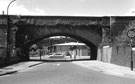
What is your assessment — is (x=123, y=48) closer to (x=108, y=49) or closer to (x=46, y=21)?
(x=108, y=49)

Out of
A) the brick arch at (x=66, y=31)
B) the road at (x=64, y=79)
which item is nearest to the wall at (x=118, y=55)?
the brick arch at (x=66, y=31)

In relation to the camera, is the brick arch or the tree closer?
the tree

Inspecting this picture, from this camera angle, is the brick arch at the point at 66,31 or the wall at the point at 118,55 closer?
the wall at the point at 118,55

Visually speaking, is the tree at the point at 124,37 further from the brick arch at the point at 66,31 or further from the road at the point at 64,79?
the road at the point at 64,79

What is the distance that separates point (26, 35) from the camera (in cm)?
4012

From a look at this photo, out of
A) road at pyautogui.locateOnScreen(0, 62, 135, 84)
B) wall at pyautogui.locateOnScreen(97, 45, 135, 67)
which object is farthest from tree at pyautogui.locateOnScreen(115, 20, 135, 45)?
road at pyautogui.locateOnScreen(0, 62, 135, 84)

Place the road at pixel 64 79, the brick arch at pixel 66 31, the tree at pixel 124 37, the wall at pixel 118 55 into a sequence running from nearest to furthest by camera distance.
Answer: the road at pixel 64 79 < the wall at pixel 118 55 < the tree at pixel 124 37 < the brick arch at pixel 66 31

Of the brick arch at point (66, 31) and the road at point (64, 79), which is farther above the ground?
the brick arch at point (66, 31)

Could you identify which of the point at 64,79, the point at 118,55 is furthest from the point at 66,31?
the point at 64,79

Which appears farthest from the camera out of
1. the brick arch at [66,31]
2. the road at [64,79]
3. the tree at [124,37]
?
the brick arch at [66,31]

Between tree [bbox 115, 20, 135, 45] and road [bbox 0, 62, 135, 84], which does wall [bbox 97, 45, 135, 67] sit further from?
road [bbox 0, 62, 135, 84]

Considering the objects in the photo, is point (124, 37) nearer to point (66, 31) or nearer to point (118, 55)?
point (66, 31)

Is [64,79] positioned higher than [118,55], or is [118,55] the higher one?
[118,55]

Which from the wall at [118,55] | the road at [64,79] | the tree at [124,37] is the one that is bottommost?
the road at [64,79]
